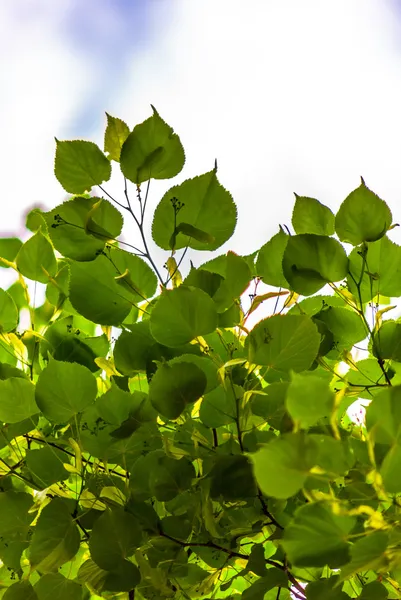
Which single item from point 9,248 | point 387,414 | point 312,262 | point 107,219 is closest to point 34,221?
point 9,248

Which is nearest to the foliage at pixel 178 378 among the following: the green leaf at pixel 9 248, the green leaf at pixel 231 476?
the green leaf at pixel 231 476

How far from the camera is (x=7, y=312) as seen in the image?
0.42m

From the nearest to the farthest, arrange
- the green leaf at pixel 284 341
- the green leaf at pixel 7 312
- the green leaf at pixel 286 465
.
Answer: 1. the green leaf at pixel 286 465
2. the green leaf at pixel 284 341
3. the green leaf at pixel 7 312

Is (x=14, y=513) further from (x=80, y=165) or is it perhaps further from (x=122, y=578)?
(x=80, y=165)

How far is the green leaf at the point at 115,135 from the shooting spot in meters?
0.36

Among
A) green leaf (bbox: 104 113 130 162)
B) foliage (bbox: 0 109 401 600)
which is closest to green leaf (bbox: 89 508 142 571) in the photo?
foliage (bbox: 0 109 401 600)

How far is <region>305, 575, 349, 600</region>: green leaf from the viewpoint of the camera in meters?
0.30

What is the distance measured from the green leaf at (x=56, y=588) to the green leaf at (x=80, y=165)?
9.4 inches

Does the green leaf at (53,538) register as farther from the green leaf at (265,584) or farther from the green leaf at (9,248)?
the green leaf at (9,248)

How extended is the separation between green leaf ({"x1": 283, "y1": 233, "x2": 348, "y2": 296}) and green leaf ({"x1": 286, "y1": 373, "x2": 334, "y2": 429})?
0.49 ft

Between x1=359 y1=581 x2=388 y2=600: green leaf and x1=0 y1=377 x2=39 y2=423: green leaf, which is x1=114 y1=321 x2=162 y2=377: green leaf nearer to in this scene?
x1=0 y1=377 x2=39 y2=423: green leaf

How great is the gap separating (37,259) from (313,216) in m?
0.20

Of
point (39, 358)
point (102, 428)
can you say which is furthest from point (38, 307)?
point (102, 428)

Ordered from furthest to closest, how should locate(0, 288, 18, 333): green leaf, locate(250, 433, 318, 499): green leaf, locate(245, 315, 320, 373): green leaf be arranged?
locate(0, 288, 18, 333): green leaf < locate(245, 315, 320, 373): green leaf < locate(250, 433, 318, 499): green leaf
